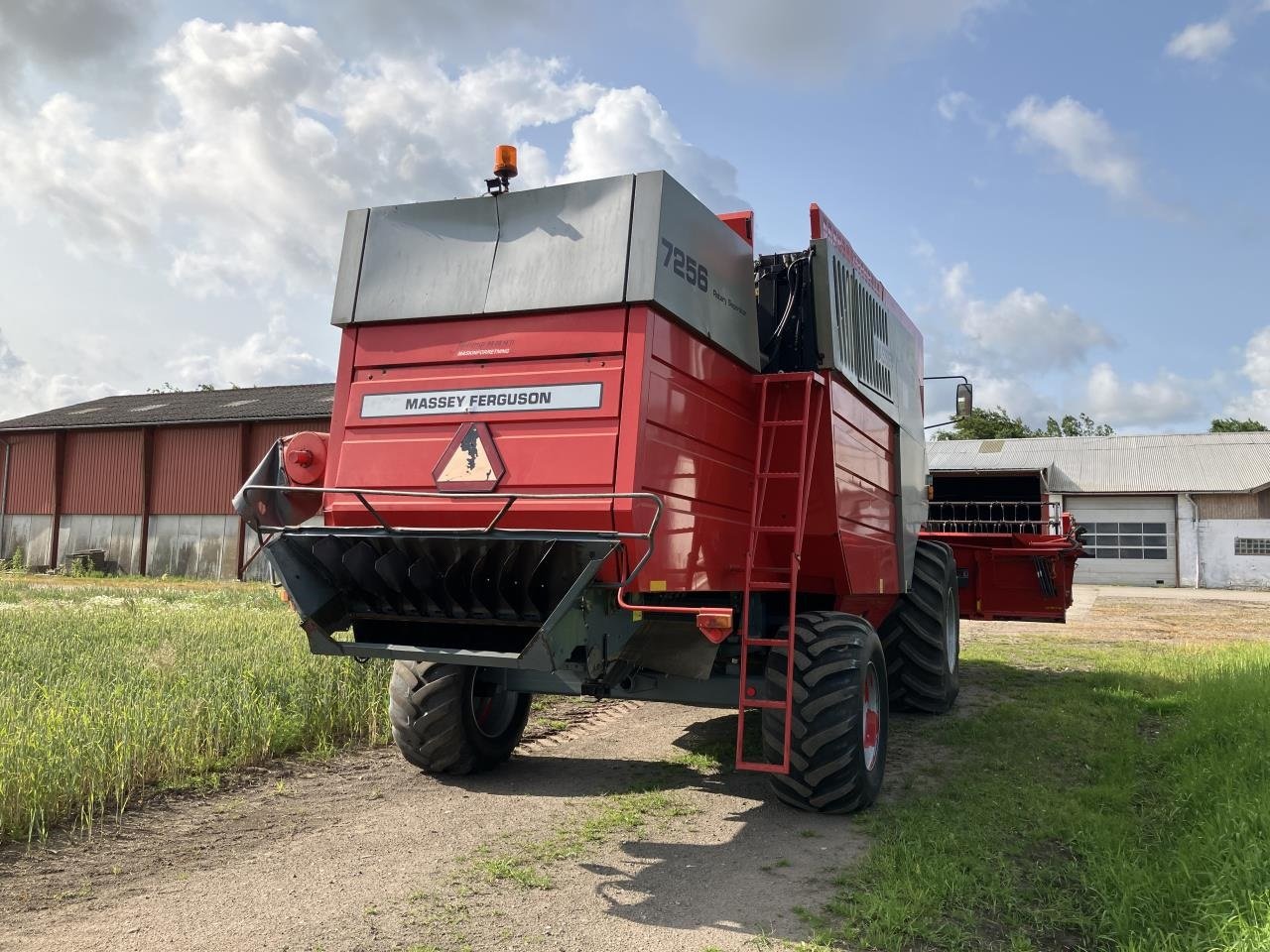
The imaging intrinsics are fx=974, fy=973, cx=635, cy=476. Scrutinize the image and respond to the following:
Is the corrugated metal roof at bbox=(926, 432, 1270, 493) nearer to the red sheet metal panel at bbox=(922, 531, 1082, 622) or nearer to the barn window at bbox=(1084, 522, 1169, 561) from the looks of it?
the barn window at bbox=(1084, 522, 1169, 561)

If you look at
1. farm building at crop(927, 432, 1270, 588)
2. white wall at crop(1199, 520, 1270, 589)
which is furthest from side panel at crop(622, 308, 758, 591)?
white wall at crop(1199, 520, 1270, 589)

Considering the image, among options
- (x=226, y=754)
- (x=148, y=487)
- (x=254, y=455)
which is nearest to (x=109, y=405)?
(x=148, y=487)

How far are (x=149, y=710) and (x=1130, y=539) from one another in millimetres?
33847

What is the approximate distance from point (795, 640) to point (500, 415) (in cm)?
205

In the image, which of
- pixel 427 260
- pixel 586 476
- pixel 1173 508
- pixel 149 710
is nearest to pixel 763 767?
pixel 586 476

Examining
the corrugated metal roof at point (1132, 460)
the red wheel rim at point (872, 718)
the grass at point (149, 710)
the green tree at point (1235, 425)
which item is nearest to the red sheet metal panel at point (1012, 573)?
the red wheel rim at point (872, 718)

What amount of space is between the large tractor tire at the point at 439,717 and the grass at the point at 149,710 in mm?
818

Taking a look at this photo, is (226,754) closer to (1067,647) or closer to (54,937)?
(54,937)

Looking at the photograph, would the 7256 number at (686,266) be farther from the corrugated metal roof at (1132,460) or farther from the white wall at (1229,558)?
the white wall at (1229,558)

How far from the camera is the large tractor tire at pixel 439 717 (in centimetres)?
596

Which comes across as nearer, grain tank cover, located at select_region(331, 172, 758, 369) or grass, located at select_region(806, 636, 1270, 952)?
grass, located at select_region(806, 636, 1270, 952)

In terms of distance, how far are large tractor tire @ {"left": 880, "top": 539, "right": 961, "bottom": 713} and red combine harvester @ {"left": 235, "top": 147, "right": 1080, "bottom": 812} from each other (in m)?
2.33

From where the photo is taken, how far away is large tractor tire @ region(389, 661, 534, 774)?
5.96 metres

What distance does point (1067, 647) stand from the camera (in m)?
13.6
